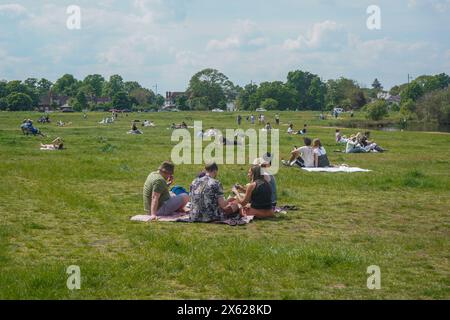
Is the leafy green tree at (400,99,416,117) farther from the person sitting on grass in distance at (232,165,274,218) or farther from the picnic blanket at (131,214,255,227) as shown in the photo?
the picnic blanket at (131,214,255,227)

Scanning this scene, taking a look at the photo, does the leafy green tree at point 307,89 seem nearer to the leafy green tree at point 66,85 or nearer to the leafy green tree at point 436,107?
the leafy green tree at point 66,85

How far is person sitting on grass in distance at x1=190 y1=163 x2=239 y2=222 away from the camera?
40.2 feet

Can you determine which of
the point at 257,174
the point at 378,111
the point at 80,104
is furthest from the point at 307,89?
the point at 257,174

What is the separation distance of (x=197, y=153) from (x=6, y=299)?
2244 cm

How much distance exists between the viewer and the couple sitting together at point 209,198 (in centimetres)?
1232

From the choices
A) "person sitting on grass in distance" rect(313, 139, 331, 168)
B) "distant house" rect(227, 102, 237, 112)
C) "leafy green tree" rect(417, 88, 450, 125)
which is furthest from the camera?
"distant house" rect(227, 102, 237, 112)

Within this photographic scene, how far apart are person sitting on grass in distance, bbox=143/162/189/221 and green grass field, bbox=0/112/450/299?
2.20ft

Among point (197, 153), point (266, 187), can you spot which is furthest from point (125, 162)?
point (266, 187)

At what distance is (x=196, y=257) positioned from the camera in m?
9.16

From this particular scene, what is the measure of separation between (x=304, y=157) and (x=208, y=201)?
11.5 metres

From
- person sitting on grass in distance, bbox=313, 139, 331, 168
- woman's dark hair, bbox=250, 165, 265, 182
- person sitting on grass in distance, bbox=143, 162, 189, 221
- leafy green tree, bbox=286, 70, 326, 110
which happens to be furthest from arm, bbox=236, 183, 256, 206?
leafy green tree, bbox=286, 70, 326, 110

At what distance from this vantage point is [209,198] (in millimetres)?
12336

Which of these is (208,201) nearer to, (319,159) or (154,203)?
(154,203)
